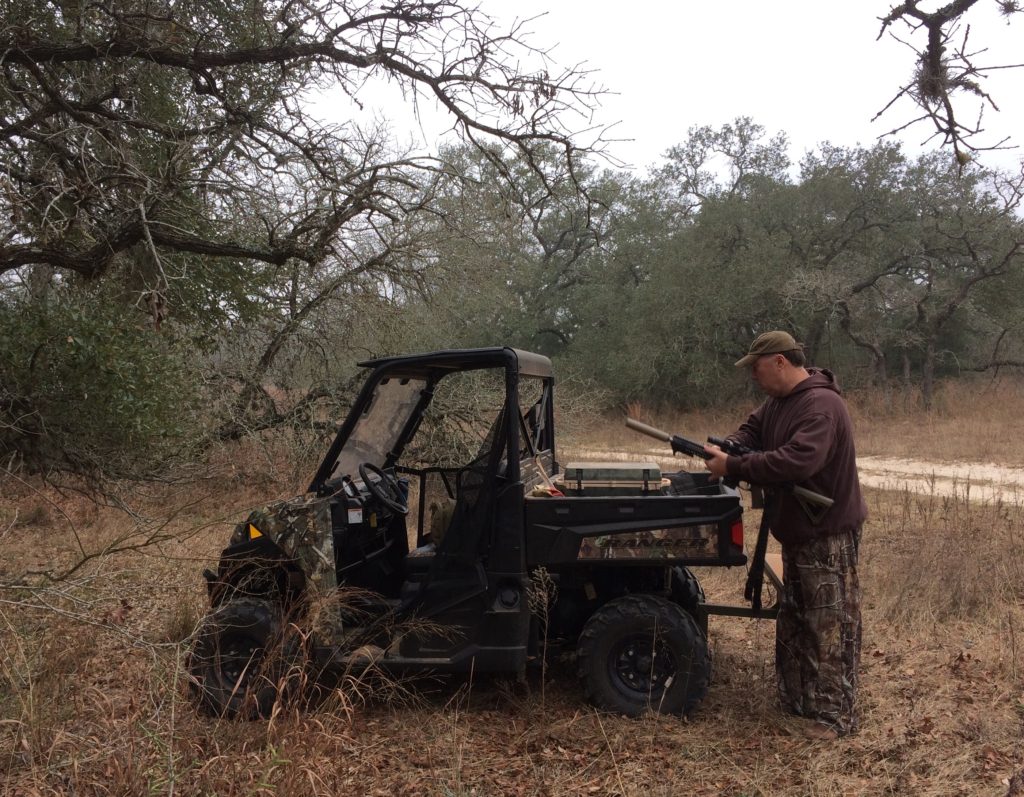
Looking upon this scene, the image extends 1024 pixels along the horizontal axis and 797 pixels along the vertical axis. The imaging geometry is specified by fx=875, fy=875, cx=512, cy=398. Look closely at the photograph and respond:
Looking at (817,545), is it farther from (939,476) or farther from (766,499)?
(939,476)

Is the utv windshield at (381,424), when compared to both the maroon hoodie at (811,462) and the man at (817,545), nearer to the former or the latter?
the man at (817,545)

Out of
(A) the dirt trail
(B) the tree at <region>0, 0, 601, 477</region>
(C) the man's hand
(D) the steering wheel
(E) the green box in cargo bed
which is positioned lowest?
(A) the dirt trail

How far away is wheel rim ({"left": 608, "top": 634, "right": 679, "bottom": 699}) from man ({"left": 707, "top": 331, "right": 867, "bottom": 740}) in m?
0.61

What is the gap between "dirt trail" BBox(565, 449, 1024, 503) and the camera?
35.3 ft

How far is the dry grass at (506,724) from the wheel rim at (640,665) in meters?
0.17

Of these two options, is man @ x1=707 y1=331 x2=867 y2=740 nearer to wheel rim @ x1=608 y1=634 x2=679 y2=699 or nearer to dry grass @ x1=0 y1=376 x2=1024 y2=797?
dry grass @ x1=0 y1=376 x2=1024 y2=797

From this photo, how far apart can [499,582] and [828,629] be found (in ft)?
5.03

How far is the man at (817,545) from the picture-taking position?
3.96 metres

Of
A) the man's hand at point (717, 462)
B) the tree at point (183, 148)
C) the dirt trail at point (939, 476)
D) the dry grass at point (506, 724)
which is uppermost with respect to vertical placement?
the tree at point (183, 148)

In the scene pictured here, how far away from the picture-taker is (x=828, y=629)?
4035mm

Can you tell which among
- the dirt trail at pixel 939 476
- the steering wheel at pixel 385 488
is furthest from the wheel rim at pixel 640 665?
the dirt trail at pixel 939 476

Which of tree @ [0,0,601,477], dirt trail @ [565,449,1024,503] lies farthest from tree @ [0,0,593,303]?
dirt trail @ [565,449,1024,503]

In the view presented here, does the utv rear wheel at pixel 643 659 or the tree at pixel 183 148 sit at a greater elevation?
the tree at pixel 183 148

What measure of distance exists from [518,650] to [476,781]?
66 centimetres
